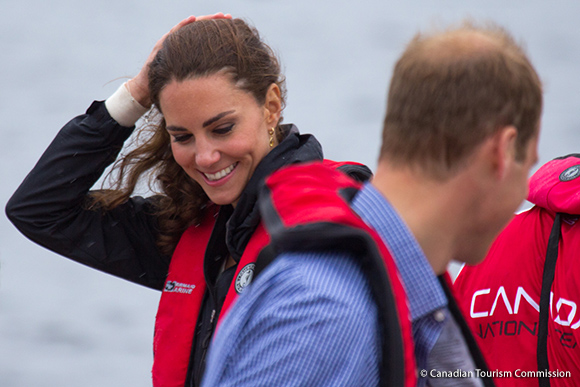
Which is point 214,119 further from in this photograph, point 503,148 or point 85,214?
point 503,148

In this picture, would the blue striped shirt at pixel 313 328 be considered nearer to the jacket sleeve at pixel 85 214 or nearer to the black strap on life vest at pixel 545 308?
the black strap on life vest at pixel 545 308

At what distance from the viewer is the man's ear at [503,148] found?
904 mm

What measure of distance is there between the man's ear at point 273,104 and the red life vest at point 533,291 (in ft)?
2.02

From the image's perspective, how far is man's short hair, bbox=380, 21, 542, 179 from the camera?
90 centimetres

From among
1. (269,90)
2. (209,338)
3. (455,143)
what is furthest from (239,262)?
(455,143)

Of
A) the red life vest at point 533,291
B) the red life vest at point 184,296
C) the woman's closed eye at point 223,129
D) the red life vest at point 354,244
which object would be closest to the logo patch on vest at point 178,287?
the red life vest at point 184,296

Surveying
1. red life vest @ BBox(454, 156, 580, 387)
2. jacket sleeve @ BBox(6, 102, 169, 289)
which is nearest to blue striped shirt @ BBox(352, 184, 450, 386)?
red life vest @ BBox(454, 156, 580, 387)

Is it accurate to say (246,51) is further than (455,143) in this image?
Yes

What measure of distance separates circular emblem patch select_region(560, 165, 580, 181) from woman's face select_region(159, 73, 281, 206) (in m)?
0.70

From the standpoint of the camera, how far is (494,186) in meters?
0.93

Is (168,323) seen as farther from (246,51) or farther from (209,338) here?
(246,51)

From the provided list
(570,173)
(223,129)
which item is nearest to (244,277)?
(223,129)

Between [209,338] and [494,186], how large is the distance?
889 millimetres

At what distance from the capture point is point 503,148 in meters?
0.90
